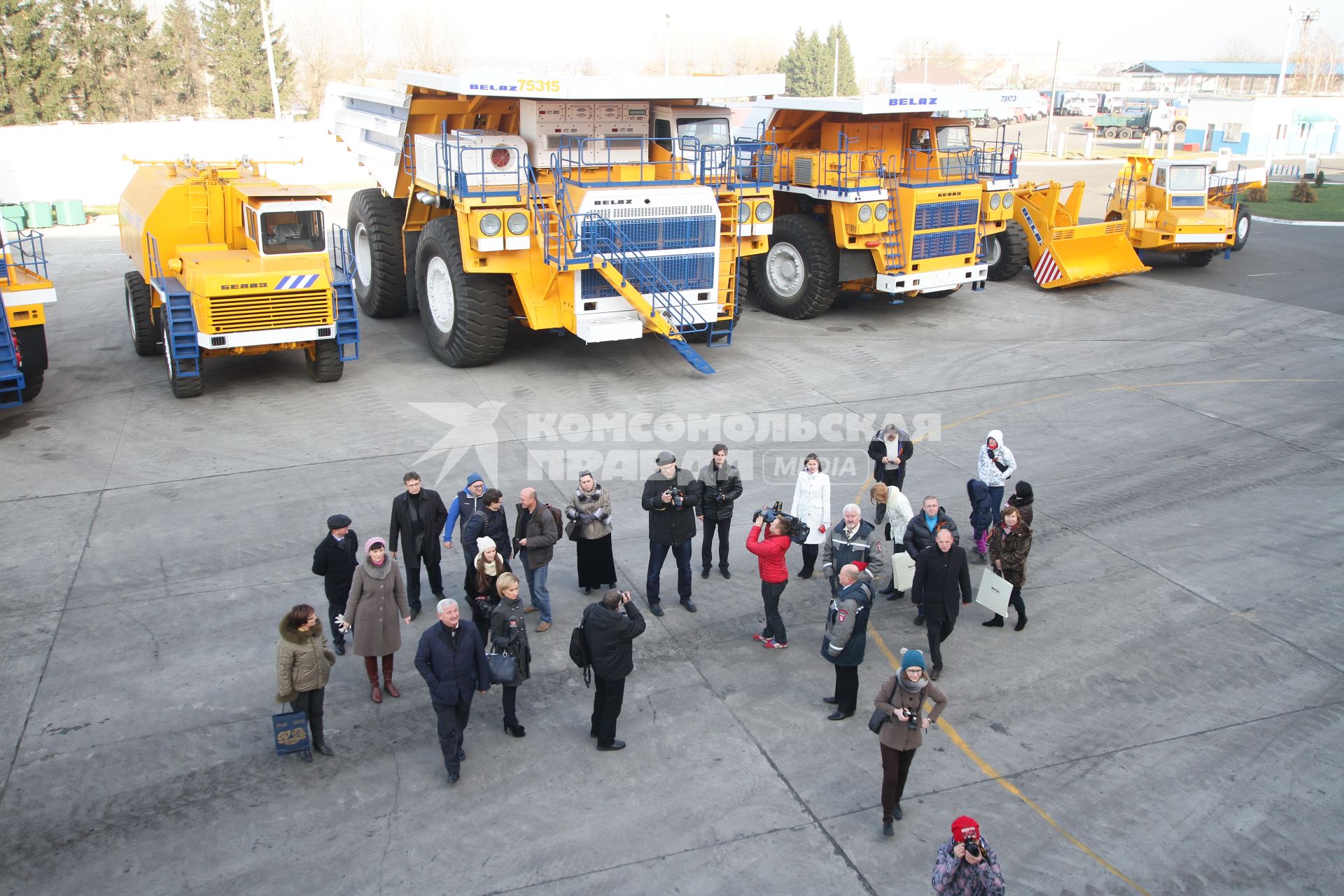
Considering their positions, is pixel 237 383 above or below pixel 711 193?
below

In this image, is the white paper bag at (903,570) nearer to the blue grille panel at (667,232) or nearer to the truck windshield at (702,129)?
the blue grille panel at (667,232)

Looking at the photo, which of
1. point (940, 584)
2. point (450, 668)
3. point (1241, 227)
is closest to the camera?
point (450, 668)

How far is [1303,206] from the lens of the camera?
3184 cm

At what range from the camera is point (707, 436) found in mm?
12672

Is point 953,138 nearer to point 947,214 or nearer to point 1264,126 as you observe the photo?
point 947,214

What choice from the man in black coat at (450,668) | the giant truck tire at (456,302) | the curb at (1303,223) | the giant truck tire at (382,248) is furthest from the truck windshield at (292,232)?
the curb at (1303,223)

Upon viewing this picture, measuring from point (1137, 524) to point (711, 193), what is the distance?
7.06m

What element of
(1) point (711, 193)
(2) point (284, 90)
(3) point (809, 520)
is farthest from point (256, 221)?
(2) point (284, 90)

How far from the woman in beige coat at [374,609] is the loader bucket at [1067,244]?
54.1 feet

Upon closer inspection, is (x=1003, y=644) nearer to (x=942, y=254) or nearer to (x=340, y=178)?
(x=942, y=254)

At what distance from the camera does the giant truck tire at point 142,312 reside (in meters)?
15.5

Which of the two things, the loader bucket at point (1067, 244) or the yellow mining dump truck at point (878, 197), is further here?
the loader bucket at point (1067, 244)

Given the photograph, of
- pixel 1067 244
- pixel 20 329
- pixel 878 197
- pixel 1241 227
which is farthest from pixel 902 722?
pixel 1241 227

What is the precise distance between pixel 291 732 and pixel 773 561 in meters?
3.54
